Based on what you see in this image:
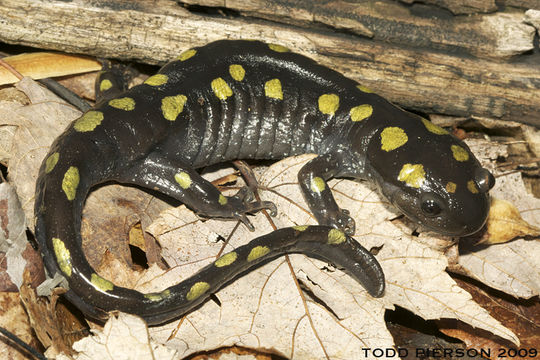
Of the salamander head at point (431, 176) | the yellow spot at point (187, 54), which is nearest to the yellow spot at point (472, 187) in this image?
the salamander head at point (431, 176)

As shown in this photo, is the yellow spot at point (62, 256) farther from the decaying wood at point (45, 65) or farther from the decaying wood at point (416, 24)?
the decaying wood at point (416, 24)

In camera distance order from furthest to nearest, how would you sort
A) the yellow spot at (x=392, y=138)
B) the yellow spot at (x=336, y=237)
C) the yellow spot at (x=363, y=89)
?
the yellow spot at (x=363, y=89) < the yellow spot at (x=392, y=138) < the yellow spot at (x=336, y=237)

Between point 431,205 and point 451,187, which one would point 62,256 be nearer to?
point 431,205

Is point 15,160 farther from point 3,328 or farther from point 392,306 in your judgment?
point 392,306

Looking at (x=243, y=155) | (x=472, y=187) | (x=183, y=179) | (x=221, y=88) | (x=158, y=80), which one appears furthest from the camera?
(x=243, y=155)

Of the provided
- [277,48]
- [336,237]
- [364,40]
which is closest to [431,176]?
[336,237]

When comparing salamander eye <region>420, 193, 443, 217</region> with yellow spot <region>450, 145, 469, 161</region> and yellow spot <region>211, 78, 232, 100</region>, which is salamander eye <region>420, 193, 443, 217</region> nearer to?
yellow spot <region>450, 145, 469, 161</region>
